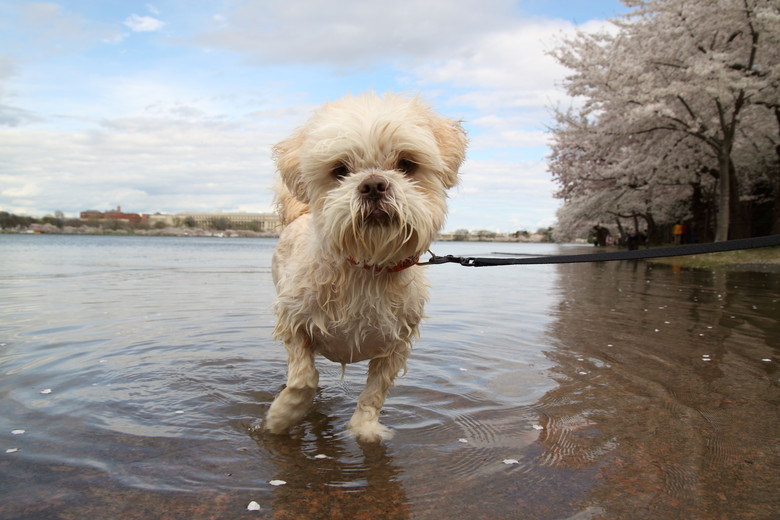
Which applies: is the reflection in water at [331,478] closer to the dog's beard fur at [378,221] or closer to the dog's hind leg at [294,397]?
the dog's hind leg at [294,397]

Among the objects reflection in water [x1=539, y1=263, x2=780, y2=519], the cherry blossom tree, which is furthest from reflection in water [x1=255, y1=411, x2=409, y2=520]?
the cherry blossom tree

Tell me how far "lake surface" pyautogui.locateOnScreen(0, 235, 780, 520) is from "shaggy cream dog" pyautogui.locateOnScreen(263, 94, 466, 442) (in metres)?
0.45

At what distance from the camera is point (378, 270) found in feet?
10.7

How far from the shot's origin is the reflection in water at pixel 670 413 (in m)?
2.57

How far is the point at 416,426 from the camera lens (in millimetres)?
3535

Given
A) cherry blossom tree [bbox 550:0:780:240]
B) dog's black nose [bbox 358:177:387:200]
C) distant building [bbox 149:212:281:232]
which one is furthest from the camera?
distant building [bbox 149:212:281:232]

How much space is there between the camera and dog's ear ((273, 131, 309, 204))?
3377 mm

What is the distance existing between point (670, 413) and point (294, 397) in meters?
2.44

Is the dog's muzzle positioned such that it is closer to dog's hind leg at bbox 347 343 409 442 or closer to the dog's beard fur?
the dog's beard fur

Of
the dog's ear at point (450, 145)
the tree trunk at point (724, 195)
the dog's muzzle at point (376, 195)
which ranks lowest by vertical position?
the dog's muzzle at point (376, 195)

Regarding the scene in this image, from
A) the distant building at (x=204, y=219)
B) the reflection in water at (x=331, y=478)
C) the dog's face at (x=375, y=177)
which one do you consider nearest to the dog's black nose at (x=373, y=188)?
the dog's face at (x=375, y=177)

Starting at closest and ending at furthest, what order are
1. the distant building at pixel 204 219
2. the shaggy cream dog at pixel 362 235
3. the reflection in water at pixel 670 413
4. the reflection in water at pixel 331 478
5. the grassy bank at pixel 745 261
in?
the reflection in water at pixel 331 478 < the reflection in water at pixel 670 413 < the shaggy cream dog at pixel 362 235 < the grassy bank at pixel 745 261 < the distant building at pixel 204 219

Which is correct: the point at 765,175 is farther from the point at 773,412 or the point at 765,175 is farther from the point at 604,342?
the point at 773,412

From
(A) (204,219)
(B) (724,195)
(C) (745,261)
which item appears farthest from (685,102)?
(A) (204,219)
